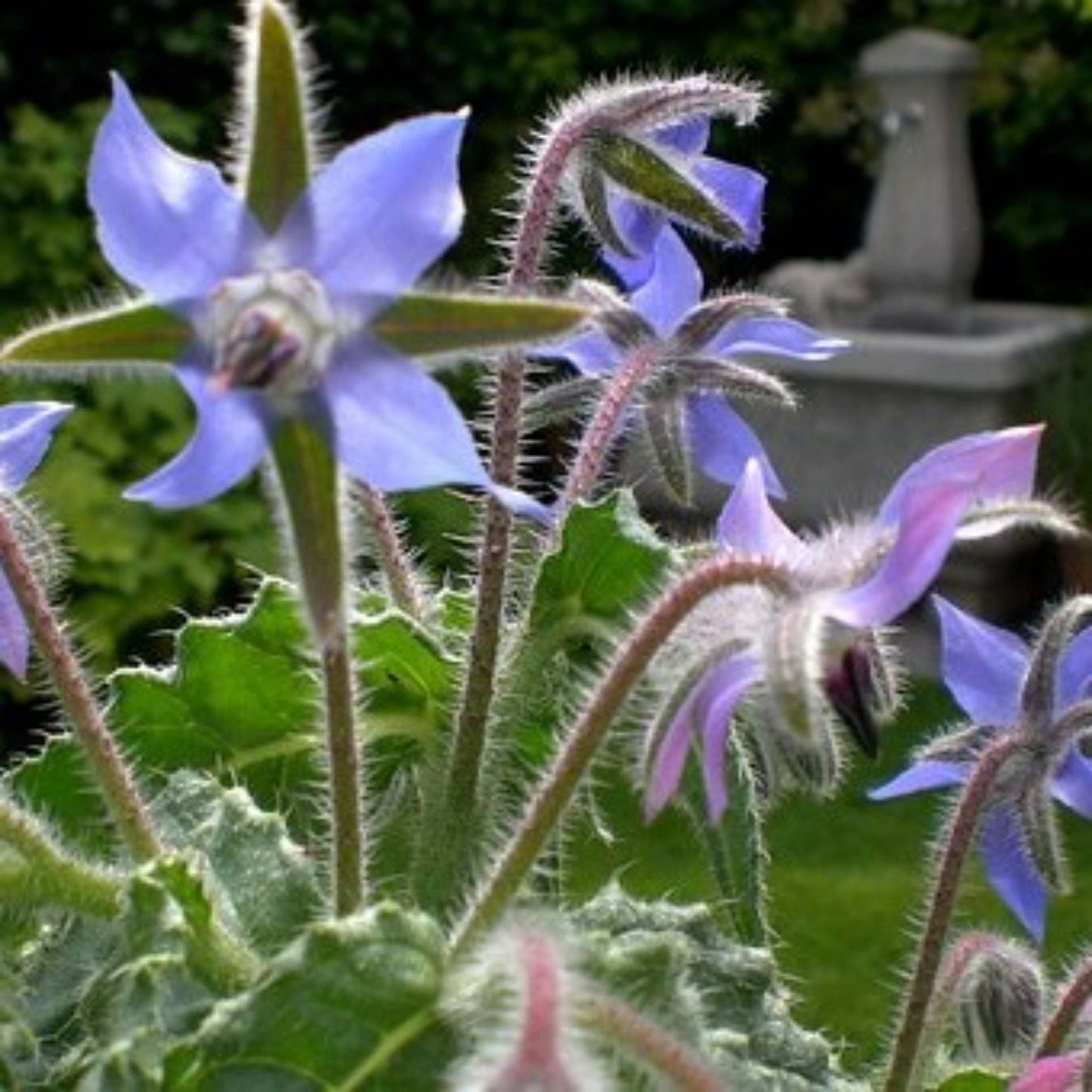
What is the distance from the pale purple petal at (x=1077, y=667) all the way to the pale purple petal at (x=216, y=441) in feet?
0.84

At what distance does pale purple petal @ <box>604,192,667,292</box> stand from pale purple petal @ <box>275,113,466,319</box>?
20cm

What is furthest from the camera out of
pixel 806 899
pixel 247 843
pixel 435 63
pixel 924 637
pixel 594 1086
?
pixel 435 63

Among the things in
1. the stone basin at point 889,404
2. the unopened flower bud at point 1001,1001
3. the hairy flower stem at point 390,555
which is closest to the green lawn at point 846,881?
the stone basin at point 889,404

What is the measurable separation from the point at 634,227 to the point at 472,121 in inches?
138

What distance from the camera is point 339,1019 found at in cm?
44

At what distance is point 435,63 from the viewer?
4.02m

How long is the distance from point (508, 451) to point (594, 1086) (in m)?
0.23

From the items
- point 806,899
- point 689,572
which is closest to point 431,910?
point 689,572

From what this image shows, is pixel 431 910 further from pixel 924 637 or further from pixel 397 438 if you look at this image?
pixel 924 637

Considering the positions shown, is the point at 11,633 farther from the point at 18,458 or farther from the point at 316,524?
the point at 316,524

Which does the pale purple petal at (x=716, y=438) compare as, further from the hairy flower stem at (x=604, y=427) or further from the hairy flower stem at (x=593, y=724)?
the hairy flower stem at (x=593, y=724)

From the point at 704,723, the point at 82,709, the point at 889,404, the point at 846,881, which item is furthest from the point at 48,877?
the point at 889,404

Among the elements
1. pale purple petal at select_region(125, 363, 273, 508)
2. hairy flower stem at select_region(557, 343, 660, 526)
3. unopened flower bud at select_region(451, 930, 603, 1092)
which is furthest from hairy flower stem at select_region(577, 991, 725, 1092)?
hairy flower stem at select_region(557, 343, 660, 526)

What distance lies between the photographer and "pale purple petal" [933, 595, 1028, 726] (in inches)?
24.6
